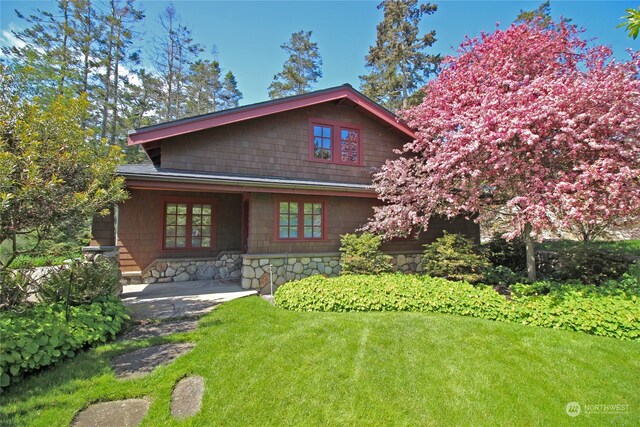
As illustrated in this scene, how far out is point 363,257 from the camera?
7664mm

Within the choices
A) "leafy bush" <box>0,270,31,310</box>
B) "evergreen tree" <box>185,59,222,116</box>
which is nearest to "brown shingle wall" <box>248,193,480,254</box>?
"leafy bush" <box>0,270,31,310</box>

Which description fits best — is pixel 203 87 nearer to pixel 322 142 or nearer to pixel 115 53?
pixel 115 53

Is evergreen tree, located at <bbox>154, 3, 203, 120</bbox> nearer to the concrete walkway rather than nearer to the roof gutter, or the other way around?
the roof gutter

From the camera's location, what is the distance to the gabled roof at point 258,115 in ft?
24.0

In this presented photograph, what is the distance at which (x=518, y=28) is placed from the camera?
7.18 metres

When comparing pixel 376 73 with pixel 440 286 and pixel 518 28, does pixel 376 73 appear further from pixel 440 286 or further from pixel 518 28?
pixel 440 286

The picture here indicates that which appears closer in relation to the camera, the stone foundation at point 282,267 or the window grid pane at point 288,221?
the stone foundation at point 282,267

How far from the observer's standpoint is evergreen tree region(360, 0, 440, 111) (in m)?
18.1

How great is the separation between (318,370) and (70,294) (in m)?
3.85

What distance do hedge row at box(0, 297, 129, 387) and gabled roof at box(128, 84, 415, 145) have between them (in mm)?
4433

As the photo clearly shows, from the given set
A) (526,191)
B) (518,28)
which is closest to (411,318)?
(526,191)

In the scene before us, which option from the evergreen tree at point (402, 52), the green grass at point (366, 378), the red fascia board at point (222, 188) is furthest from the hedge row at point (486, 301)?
the evergreen tree at point (402, 52)

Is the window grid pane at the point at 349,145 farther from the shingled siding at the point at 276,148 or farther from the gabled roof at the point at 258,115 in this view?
Result: the gabled roof at the point at 258,115

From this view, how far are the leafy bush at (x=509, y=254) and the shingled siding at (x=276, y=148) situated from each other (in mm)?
4463
